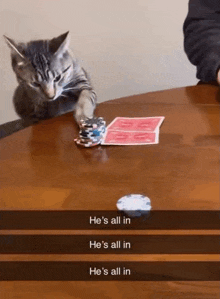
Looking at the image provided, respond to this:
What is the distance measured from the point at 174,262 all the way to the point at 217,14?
134 cm

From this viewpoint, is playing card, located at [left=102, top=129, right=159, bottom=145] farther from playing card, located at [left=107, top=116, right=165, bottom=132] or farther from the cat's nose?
the cat's nose

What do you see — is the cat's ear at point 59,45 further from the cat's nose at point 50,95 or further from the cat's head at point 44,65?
the cat's nose at point 50,95

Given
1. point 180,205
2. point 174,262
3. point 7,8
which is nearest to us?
point 174,262

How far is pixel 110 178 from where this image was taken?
2.97 ft

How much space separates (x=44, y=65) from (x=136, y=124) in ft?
1.64

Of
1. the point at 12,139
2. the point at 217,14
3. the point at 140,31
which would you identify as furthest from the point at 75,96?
the point at 140,31

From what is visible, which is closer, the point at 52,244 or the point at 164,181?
the point at 52,244

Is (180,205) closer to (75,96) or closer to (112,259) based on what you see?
(112,259)

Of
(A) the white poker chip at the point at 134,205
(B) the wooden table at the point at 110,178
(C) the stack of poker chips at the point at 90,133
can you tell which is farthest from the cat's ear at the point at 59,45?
(A) the white poker chip at the point at 134,205

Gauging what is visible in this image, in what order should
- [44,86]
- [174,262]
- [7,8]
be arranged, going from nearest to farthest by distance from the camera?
[174,262]
[44,86]
[7,8]

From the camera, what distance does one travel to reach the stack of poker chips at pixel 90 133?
107 centimetres

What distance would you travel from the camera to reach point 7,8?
2.20 meters

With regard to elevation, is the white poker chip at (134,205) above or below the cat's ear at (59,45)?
below

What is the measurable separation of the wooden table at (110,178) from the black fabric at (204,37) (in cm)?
31
